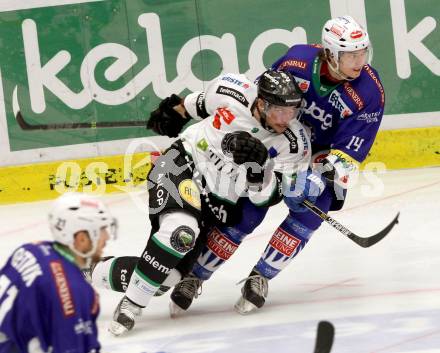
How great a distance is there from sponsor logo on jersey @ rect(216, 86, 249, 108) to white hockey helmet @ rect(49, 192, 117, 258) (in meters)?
1.75

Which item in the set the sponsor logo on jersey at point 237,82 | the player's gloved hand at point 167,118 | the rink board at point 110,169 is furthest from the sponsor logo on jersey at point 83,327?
the rink board at point 110,169

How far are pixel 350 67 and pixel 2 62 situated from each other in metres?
3.30

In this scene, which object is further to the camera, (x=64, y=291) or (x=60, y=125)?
(x=60, y=125)

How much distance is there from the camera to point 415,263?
17.9 ft

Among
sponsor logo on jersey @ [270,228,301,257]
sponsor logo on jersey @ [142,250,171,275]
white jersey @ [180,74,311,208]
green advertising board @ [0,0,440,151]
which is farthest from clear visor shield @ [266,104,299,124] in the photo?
green advertising board @ [0,0,440,151]

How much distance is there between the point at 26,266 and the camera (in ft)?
9.87

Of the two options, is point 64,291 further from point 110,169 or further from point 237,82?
point 110,169

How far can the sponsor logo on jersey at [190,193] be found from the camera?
4.69 meters

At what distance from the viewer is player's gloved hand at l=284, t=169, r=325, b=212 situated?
475 cm

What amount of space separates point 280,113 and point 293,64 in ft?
1.52

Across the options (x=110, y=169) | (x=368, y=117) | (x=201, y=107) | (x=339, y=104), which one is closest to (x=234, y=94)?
(x=201, y=107)

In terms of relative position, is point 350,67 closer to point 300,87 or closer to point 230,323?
point 300,87

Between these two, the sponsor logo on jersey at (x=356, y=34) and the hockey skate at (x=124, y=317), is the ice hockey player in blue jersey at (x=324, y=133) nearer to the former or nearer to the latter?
the sponsor logo on jersey at (x=356, y=34)

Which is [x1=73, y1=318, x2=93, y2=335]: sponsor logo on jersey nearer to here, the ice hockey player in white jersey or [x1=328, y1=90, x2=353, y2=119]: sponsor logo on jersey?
the ice hockey player in white jersey
